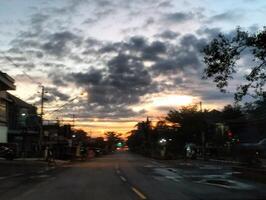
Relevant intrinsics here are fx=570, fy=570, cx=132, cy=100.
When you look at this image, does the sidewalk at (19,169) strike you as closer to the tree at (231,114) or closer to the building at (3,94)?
the building at (3,94)

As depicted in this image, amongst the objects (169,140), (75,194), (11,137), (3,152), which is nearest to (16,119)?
(11,137)

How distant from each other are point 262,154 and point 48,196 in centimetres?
4617

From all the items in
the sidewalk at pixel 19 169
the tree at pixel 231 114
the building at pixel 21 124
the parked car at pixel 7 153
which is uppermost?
the tree at pixel 231 114

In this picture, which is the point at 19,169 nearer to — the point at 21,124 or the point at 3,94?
the point at 3,94

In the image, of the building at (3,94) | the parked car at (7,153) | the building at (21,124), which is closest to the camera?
the building at (3,94)

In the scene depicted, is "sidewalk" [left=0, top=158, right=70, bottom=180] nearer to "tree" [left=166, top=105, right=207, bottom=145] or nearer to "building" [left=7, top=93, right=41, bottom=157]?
"building" [left=7, top=93, right=41, bottom=157]

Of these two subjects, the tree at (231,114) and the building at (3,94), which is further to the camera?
the tree at (231,114)

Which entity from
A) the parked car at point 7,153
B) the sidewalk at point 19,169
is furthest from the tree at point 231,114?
the sidewalk at point 19,169

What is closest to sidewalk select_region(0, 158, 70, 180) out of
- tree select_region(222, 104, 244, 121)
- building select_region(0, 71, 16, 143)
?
building select_region(0, 71, 16, 143)

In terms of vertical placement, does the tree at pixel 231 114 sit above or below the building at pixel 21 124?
above

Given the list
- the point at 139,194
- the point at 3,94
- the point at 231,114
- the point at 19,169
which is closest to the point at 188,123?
the point at 231,114

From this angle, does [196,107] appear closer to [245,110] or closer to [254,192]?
[245,110]

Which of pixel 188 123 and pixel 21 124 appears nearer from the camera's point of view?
pixel 21 124

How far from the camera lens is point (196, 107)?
12194cm
